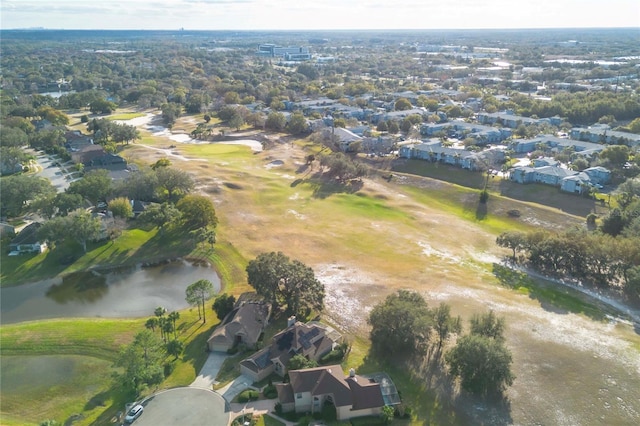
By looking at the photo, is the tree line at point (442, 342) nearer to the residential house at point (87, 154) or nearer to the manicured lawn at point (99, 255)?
the manicured lawn at point (99, 255)

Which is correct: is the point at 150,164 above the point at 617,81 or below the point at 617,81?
below

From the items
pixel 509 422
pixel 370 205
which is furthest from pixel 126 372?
pixel 370 205

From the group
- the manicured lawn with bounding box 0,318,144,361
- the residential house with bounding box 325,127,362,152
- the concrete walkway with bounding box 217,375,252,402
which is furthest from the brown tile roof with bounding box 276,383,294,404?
the residential house with bounding box 325,127,362,152

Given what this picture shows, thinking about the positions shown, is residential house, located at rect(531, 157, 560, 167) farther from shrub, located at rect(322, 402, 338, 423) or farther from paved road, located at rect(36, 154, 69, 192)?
paved road, located at rect(36, 154, 69, 192)

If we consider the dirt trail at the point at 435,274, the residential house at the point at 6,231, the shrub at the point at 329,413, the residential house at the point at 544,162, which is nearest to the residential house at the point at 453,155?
the residential house at the point at 544,162

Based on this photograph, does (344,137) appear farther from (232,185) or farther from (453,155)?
(232,185)

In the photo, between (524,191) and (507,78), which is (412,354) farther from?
(507,78)
